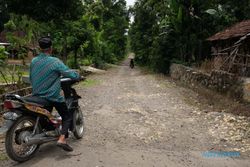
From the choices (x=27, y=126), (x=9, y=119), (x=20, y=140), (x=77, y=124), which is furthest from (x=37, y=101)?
(x=77, y=124)

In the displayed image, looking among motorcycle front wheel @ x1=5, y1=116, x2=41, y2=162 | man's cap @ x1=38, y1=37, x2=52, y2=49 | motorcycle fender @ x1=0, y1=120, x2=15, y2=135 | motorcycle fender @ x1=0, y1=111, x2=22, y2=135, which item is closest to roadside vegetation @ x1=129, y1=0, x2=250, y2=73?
man's cap @ x1=38, y1=37, x2=52, y2=49

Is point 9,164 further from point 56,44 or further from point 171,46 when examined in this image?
point 171,46

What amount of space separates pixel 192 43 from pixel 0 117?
16653mm

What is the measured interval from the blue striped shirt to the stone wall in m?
7.14

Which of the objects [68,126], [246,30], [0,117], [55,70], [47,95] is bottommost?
[0,117]

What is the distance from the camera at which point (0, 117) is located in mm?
7922

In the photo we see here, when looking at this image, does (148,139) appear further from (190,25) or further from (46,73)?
(190,25)

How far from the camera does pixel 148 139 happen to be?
22.0ft

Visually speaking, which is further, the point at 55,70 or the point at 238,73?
the point at 238,73

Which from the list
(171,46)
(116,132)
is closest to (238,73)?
(116,132)

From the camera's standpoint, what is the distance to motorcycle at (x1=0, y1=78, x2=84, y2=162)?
16.1ft

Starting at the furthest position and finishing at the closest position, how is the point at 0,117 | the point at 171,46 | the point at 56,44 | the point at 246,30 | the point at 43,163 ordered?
the point at 171,46
the point at 56,44
the point at 246,30
the point at 0,117
the point at 43,163

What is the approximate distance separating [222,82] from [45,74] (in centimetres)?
875

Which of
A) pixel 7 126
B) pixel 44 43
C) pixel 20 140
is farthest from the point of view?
pixel 44 43
